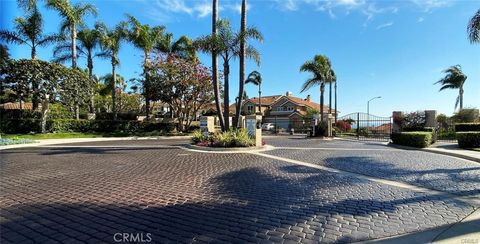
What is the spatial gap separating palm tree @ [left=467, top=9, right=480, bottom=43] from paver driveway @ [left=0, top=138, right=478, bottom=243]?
9.17m

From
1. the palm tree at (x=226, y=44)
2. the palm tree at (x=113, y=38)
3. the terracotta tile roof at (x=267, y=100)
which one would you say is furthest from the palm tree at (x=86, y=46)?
the terracotta tile roof at (x=267, y=100)

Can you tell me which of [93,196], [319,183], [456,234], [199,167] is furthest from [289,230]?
[199,167]

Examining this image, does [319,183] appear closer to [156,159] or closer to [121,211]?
[121,211]

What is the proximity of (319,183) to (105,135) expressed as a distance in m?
25.2

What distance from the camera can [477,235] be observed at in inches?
188

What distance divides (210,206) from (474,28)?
13.9m

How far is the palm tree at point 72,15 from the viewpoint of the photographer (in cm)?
2886

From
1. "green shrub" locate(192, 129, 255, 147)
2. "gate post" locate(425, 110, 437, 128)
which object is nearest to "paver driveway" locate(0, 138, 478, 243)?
"green shrub" locate(192, 129, 255, 147)

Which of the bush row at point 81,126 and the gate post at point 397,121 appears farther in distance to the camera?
the bush row at point 81,126

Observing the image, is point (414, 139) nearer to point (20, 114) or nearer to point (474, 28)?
point (474, 28)

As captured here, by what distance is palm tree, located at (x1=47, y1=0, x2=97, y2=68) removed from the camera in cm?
2886

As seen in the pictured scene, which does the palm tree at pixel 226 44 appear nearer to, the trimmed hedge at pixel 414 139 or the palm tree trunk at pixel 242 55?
the palm tree trunk at pixel 242 55

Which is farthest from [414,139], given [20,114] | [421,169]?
[20,114]

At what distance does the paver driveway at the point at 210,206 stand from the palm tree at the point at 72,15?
23.9 meters
